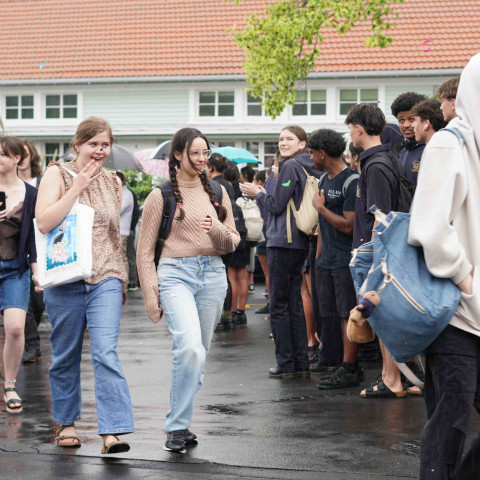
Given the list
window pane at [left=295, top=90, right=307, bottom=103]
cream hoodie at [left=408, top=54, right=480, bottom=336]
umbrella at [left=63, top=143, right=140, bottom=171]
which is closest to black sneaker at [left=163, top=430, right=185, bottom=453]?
cream hoodie at [left=408, top=54, right=480, bottom=336]

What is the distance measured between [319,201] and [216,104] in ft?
85.7

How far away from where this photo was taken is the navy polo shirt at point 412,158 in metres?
7.86

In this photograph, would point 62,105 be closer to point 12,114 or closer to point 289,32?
point 12,114

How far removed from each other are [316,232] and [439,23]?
25.3m

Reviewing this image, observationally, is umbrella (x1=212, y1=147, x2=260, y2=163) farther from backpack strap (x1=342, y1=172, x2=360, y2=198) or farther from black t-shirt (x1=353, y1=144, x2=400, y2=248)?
black t-shirt (x1=353, y1=144, x2=400, y2=248)

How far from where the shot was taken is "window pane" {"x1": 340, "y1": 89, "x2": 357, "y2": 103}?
32781 mm

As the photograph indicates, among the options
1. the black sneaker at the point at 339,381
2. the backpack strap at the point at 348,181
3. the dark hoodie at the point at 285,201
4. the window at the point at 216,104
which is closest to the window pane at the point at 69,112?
the window at the point at 216,104

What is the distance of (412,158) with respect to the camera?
7.98 m

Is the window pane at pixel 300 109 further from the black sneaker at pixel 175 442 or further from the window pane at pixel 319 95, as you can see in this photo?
the black sneaker at pixel 175 442

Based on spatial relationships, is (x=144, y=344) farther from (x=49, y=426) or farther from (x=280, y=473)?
(x=280, y=473)

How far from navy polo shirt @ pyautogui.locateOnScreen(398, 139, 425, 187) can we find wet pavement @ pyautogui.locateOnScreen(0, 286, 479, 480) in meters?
1.76

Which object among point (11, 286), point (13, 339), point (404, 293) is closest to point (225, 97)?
point (11, 286)

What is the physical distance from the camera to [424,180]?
389 centimetres

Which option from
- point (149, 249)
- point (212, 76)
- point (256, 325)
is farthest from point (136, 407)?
point (212, 76)
